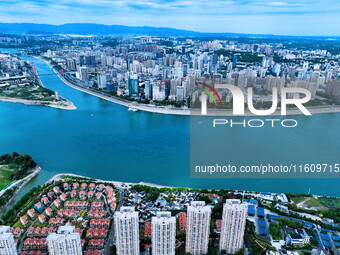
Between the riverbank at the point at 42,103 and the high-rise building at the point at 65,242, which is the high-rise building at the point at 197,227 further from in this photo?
the riverbank at the point at 42,103

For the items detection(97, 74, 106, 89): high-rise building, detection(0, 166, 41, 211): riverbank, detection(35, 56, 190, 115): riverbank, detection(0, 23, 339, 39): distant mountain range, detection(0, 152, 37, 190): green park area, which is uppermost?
detection(0, 23, 339, 39): distant mountain range

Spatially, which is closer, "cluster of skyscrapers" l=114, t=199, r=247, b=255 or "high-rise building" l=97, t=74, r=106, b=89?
"cluster of skyscrapers" l=114, t=199, r=247, b=255

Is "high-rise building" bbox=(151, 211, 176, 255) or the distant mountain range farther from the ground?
the distant mountain range

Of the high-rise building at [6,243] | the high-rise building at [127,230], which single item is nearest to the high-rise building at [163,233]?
the high-rise building at [127,230]

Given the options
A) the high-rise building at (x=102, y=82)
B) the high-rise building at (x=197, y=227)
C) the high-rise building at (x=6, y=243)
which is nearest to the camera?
the high-rise building at (x=6, y=243)

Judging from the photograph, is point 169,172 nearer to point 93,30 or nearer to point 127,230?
point 127,230

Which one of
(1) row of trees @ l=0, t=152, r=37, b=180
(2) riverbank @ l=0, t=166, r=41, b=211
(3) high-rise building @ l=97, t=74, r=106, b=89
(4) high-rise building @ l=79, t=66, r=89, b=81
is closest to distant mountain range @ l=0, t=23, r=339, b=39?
(4) high-rise building @ l=79, t=66, r=89, b=81

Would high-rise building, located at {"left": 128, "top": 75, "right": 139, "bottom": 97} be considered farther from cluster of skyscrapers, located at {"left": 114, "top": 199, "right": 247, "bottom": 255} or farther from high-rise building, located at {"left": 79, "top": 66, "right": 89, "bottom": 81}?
cluster of skyscrapers, located at {"left": 114, "top": 199, "right": 247, "bottom": 255}
